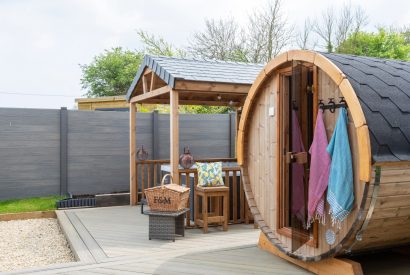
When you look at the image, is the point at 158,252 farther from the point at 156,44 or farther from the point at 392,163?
the point at 156,44

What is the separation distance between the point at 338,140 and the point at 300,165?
68 cm

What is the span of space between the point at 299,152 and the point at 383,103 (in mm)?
920

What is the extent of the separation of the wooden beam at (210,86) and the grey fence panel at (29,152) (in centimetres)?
358

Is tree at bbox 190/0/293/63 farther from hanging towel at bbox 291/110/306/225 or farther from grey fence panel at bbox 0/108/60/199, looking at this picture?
hanging towel at bbox 291/110/306/225

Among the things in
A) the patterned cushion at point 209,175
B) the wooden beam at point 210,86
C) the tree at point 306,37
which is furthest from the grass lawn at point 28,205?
the tree at point 306,37

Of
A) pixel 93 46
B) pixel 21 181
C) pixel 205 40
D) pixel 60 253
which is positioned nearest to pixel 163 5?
pixel 205 40

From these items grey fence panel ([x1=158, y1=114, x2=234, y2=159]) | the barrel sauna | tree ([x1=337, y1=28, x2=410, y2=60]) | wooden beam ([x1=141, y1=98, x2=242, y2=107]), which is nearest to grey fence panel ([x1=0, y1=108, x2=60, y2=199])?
wooden beam ([x1=141, y1=98, x2=242, y2=107])

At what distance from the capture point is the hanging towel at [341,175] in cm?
324

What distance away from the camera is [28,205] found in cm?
760

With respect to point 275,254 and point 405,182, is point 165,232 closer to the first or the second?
point 275,254

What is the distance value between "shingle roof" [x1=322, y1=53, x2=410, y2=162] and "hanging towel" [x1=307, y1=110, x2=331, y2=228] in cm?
44

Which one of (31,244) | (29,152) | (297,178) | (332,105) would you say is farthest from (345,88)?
(29,152)

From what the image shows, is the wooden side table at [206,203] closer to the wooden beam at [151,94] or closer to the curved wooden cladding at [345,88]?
the wooden beam at [151,94]

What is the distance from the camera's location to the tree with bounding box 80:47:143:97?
1043 inches
